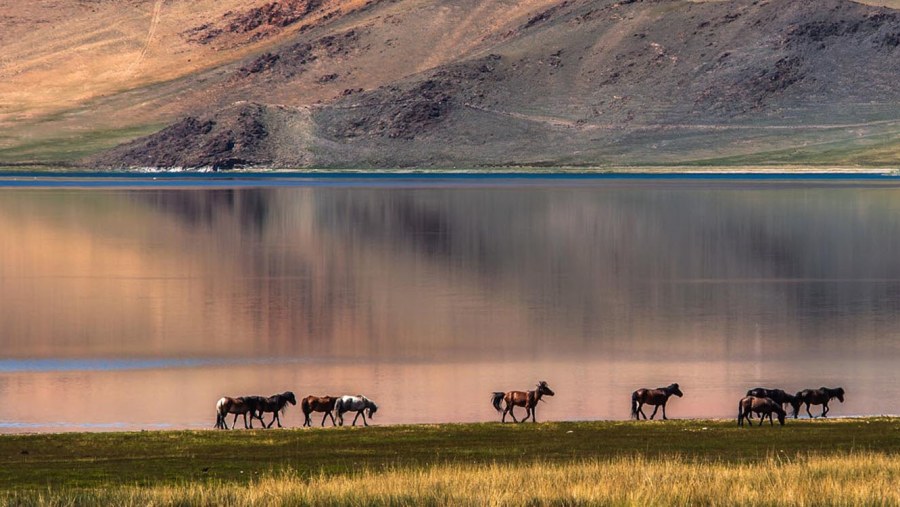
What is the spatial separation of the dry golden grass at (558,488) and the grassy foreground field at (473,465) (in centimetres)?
3

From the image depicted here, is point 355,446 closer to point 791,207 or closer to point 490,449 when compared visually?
point 490,449

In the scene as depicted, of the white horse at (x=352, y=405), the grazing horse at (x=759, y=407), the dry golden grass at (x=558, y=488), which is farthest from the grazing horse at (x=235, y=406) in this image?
the grazing horse at (x=759, y=407)

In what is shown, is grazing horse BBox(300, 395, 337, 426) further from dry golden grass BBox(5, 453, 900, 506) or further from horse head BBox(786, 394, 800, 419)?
dry golden grass BBox(5, 453, 900, 506)

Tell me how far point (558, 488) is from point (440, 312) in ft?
96.1

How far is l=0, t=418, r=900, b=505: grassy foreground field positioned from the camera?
1714cm

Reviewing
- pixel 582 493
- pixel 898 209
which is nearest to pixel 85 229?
pixel 898 209

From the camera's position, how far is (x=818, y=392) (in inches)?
1093

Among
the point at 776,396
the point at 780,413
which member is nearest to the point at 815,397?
the point at 776,396

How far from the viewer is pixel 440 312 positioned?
4697cm

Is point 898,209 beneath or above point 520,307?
above

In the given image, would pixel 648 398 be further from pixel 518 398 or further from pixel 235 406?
pixel 235 406

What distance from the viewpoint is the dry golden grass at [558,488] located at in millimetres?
16828

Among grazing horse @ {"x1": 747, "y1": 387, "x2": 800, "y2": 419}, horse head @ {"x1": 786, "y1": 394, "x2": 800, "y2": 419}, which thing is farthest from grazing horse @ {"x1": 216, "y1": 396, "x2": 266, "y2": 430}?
horse head @ {"x1": 786, "y1": 394, "x2": 800, "y2": 419}

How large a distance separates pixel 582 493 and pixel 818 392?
11.6 m
